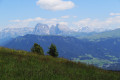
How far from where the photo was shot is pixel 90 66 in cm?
1188

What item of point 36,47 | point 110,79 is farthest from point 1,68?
point 36,47

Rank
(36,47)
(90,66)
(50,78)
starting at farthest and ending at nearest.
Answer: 1. (36,47)
2. (90,66)
3. (50,78)

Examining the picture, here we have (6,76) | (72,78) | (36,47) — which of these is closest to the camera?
(6,76)

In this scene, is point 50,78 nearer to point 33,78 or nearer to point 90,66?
point 33,78

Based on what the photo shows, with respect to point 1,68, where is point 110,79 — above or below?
below

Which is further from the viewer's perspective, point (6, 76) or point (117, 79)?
point (117, 79)

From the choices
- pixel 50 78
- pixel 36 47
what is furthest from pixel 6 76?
pixel 36 47

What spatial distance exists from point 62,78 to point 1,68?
3.31 metres

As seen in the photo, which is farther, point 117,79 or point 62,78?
point 117,79

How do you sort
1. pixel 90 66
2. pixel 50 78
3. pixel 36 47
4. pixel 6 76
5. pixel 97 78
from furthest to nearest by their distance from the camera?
pixel 36 47 < pixel 90 66 < pixel 97 78 < pixel 50 78 < pixel 6 76

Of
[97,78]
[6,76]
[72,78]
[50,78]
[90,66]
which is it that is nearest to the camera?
[6,76]

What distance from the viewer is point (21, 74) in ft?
25.4

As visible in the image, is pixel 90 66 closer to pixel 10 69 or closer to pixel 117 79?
pixel 117 79

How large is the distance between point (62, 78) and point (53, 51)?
37.2m
